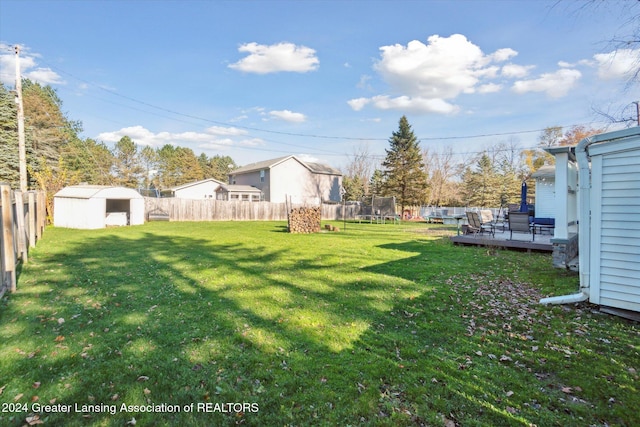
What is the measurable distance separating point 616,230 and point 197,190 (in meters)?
30.3

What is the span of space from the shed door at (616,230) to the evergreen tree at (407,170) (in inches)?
967

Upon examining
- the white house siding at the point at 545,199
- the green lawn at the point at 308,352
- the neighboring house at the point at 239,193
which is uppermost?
the neighboring house at the point at 239,193

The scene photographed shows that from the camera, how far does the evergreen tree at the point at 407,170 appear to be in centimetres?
2819

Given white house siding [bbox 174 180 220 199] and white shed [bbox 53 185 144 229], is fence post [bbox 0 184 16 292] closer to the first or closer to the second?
white shed [bbox 53 185 144 229]

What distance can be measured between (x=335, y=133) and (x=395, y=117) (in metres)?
6.68

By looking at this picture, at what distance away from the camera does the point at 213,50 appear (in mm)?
17766

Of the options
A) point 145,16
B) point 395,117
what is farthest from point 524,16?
point 395,117

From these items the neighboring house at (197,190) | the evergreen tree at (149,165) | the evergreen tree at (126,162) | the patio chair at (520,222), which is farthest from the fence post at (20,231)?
the evergreen tree at (149,165)

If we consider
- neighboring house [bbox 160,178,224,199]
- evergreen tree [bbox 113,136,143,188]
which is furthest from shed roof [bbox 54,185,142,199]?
evergreen tree [bbox 113,136,143,188]

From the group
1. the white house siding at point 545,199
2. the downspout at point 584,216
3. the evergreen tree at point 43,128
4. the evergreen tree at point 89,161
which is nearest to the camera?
the downspout at point 584,216

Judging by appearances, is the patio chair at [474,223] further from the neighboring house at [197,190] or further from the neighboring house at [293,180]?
the neighboring house at [197,190]

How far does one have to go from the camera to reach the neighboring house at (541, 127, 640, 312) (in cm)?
375

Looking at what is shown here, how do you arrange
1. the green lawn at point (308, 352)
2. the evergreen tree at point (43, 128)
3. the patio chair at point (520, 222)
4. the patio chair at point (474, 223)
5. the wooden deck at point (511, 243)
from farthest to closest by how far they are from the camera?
the evergreen tree at point (43, 128), the patio chair at point (474, 223), the patio chair at point (520, 222), the wooden deck at point (511, 243), the green lawn at point (308, 352)

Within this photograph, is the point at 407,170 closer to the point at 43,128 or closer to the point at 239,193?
the point at 239,193
